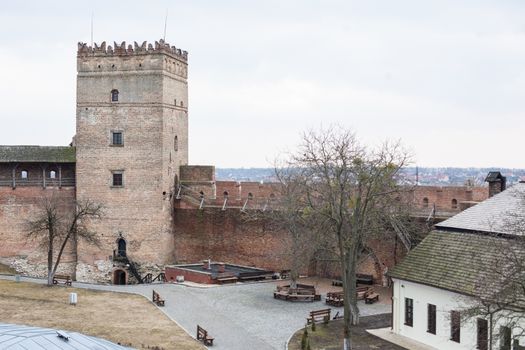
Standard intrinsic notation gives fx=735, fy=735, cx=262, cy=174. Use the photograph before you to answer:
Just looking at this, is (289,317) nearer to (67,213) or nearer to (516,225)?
(516,225)

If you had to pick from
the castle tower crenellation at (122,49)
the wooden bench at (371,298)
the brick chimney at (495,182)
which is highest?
the castle tower crenellation at (122,49)

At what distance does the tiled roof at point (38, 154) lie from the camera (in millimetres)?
42094

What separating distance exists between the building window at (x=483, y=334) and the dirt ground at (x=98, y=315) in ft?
30.6

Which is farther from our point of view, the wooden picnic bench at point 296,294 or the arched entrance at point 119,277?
the arched entrance at point 119,277

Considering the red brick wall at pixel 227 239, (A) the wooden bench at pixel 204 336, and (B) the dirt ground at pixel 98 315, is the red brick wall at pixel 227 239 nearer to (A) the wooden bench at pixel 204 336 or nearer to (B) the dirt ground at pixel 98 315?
(B) the dirt ground at pixel 98 315

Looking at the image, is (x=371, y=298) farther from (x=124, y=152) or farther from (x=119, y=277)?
(x=124, y=152)

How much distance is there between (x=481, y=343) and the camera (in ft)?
76.6

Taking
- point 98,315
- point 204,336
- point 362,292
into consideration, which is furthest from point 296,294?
point 98,315

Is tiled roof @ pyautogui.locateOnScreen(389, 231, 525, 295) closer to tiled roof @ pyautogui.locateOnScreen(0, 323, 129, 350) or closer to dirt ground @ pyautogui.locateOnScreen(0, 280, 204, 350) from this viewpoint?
dirt ground @ pyautogui.locateOnScreen(0, 280, 204, 350)

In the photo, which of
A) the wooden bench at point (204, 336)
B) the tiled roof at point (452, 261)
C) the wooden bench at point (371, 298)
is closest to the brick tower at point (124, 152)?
the wooden bench at point (371, 298)

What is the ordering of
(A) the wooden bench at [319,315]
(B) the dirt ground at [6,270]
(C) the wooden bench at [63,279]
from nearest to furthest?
1. (A) the wooden bench at [319,315]
2. (C) the wooden bench at [63,279]
3. (B) the dirt ground at [6,270]

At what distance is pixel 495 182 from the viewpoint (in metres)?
28.5

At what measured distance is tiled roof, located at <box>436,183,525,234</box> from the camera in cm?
2438

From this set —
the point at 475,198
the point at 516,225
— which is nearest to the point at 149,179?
the point at 475,198
